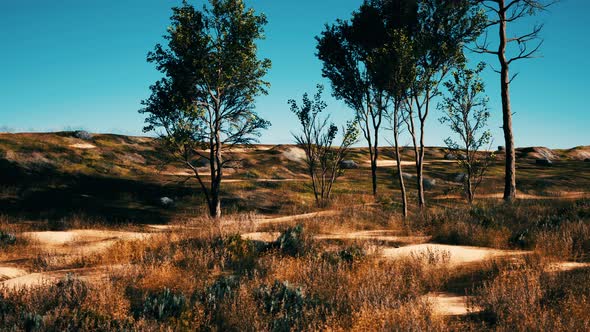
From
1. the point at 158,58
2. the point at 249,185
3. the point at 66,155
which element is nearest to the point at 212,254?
the point at 158,58

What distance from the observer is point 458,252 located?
12.4 metres

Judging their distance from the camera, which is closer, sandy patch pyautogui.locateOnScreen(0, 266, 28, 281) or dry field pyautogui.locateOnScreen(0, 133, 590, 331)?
dry field pyautogui.locateOnScreen(0, 133, 590, 331)

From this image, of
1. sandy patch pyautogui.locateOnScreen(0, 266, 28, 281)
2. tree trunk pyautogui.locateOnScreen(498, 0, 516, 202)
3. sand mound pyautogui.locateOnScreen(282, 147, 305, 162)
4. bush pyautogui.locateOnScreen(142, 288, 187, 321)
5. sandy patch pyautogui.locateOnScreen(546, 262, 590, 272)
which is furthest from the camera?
sand mound pyautogui.locateOnScreen(282, 147, 305, 162)

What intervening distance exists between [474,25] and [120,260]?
2337cm

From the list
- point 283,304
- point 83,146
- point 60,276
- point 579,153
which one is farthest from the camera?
point 579,153

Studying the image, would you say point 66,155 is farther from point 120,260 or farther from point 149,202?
point 120,260

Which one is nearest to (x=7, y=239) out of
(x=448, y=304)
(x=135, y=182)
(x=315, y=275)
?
(x=315, y=275)

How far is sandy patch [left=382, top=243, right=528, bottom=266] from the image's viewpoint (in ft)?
37.7

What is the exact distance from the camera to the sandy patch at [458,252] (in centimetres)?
1150

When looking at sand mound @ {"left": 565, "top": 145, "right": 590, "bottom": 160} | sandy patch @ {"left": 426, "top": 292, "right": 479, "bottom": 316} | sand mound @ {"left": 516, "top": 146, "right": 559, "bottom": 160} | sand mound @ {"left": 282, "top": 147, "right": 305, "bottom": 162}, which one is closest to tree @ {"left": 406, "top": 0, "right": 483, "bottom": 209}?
sandy patch @ {"left": 426, "top": 292, "right": 479, "bottom": 316}

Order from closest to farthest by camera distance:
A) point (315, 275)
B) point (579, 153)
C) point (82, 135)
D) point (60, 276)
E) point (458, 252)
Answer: point (315, 275), point (60, 276), point (458, 252), point (82, 135), point (579, 153)

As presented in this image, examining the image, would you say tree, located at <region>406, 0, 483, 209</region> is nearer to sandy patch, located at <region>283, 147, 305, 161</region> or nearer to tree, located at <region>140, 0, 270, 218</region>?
tree, located at <region>140, 0, 270, 218</region>

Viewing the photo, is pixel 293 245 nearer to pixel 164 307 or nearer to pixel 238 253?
pixel 238 253

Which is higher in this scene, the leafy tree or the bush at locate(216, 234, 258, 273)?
the leafy tree
